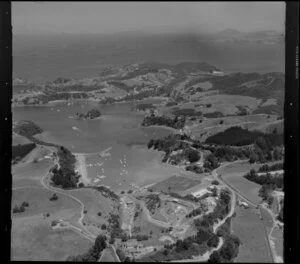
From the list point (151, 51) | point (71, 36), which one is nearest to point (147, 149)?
point (151, 51)

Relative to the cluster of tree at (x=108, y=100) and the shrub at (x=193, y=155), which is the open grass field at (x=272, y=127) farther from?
the cluster of tree at (x=108, y=100)

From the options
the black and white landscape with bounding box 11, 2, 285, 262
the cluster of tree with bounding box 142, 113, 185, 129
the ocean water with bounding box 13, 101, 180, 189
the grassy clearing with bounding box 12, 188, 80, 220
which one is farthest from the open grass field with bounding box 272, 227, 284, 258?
the cluster of tree with bounding box 142, 113, 185, 129

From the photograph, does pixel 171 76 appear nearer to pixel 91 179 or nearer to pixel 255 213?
pixel 91 179

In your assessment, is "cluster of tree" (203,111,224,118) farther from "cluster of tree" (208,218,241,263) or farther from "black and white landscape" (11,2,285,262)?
"cluster of tree" (208,218,241,263)

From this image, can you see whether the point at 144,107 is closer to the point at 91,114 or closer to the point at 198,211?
the point at 91,114

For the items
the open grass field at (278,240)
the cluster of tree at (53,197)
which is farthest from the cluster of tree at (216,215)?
the cluster of tree at (53,197)

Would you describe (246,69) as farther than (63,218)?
Yes
